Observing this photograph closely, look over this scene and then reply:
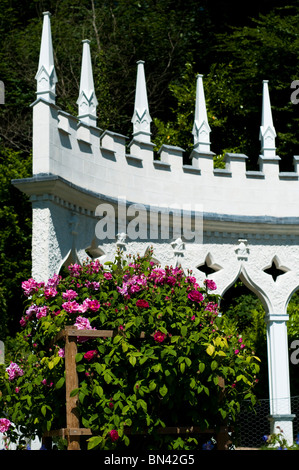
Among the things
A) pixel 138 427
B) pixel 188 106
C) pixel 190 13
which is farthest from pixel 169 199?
pixel 190 13

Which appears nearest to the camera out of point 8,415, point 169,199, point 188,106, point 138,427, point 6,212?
point 138,427

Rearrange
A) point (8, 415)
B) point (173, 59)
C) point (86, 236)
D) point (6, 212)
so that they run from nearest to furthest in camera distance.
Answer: point (8, 415) → point (86, 236) → point (6, 212) → point (173, 59)

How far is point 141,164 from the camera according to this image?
690 inches

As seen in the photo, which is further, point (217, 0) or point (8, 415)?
point (217, 0)

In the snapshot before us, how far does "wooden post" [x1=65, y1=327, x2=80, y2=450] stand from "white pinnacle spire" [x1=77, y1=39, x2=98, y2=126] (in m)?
7.94

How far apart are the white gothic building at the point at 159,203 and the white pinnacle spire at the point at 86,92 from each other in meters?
0.02

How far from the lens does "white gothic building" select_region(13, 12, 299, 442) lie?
1522 cm

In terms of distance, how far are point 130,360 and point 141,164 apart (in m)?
8.45

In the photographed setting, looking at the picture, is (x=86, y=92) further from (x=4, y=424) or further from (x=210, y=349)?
(x=210, y=349)

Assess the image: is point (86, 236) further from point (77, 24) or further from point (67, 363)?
point (77, 24)

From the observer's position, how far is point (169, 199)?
1784cm

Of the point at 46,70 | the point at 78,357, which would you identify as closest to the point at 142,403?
the point at 78,357
